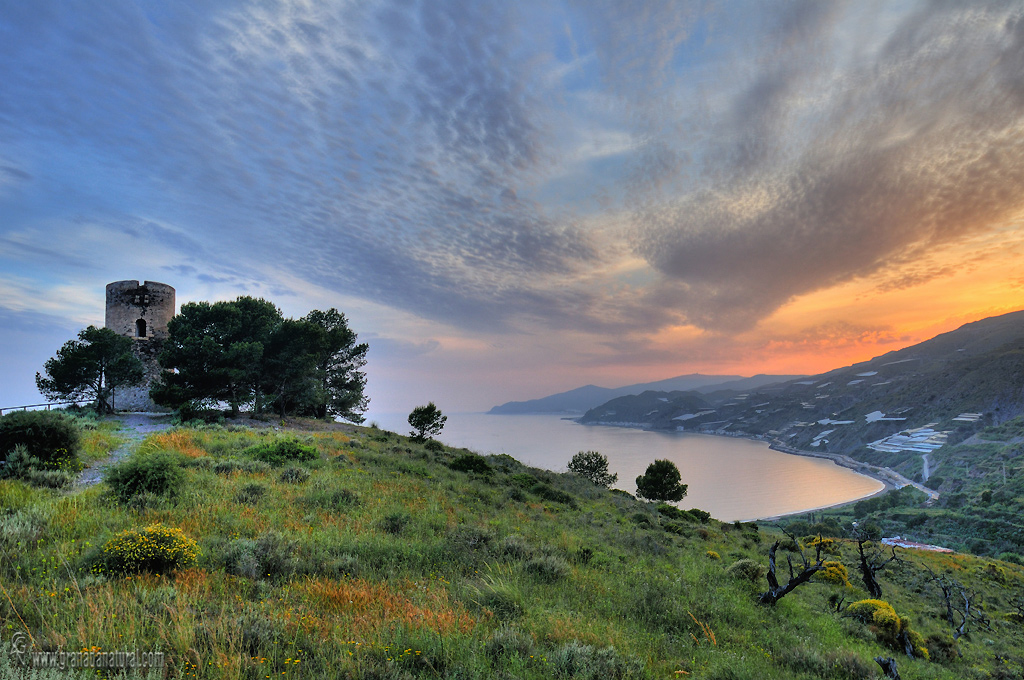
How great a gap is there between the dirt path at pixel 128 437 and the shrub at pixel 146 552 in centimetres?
572

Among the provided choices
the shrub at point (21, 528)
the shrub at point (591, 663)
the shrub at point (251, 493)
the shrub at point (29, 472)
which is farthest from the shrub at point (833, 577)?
the shrub at point (29, 472)

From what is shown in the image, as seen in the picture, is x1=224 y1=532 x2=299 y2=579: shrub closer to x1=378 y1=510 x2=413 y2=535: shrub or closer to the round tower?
x1=378 y1=510 x2=413 y2=535: shrub

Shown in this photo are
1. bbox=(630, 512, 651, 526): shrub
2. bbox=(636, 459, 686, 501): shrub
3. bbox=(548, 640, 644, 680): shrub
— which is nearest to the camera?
bbox=(548, 640, 644, 680): shrub

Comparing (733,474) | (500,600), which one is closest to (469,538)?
(500,600)

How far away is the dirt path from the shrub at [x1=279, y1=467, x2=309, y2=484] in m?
4.25

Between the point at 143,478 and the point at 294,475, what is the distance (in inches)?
163

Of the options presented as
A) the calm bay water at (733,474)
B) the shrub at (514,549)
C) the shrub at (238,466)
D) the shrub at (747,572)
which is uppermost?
the shrub at (238,466)

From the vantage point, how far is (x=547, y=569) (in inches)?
317

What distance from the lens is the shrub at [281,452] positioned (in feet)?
48.6

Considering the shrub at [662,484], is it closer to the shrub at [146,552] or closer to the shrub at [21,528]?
the shrub at [146,552]

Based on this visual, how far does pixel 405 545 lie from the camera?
7879 mm

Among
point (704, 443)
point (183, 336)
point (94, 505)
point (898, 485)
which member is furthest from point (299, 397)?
point (704, 443)

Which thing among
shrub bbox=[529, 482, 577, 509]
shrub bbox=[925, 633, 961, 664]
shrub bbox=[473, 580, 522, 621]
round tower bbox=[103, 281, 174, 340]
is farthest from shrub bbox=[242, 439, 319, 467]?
round tower bbox=[103, 281, 174, 340]

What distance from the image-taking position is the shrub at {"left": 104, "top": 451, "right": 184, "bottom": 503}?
28.7ft
